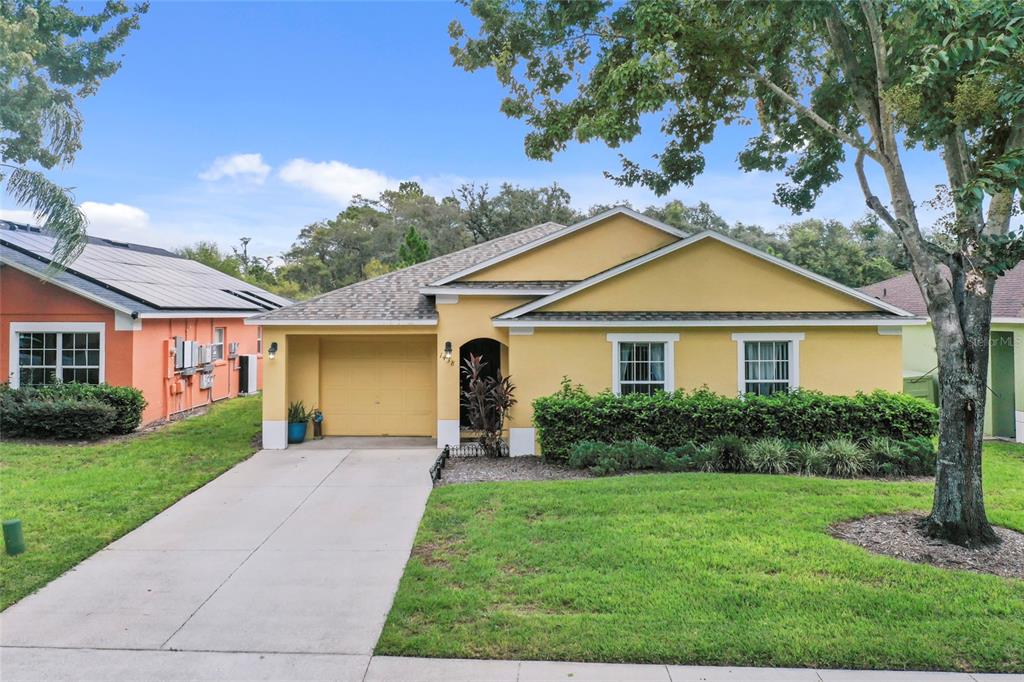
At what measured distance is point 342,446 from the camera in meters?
13.2

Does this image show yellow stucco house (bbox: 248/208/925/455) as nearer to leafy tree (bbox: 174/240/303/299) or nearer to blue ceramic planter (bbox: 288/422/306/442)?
blue ceramic planter (bbox: 288/422/306/442)

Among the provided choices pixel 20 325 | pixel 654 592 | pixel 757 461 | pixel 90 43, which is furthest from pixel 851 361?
pixel 90 43

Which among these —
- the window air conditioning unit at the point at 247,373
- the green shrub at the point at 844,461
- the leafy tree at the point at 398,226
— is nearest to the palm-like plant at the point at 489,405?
the green shrub at the point at 844,461

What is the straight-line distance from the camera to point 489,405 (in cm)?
1216

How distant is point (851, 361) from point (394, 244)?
42250 millimetres

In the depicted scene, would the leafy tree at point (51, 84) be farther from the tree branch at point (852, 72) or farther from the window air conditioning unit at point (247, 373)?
the tree branch at point (852, 72)

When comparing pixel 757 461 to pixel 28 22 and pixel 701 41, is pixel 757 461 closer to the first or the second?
pixel 701 41

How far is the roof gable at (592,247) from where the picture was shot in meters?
13.8

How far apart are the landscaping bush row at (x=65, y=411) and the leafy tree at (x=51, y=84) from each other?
140 inches

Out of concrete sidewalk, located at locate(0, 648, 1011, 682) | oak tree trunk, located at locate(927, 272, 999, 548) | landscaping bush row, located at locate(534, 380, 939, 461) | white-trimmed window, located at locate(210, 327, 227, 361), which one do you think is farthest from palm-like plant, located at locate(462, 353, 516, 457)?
white-trimmed window, located at locate(210, 327, 227, 361)

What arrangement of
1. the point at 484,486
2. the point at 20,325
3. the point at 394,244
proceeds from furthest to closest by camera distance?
the point at 394,244
the point at 20,325
the point at 484,486

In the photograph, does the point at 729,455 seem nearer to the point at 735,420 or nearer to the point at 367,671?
the point at 735,420

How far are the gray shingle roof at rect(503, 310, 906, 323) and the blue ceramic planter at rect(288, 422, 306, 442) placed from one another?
5.60 metres

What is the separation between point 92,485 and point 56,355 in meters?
6.89
